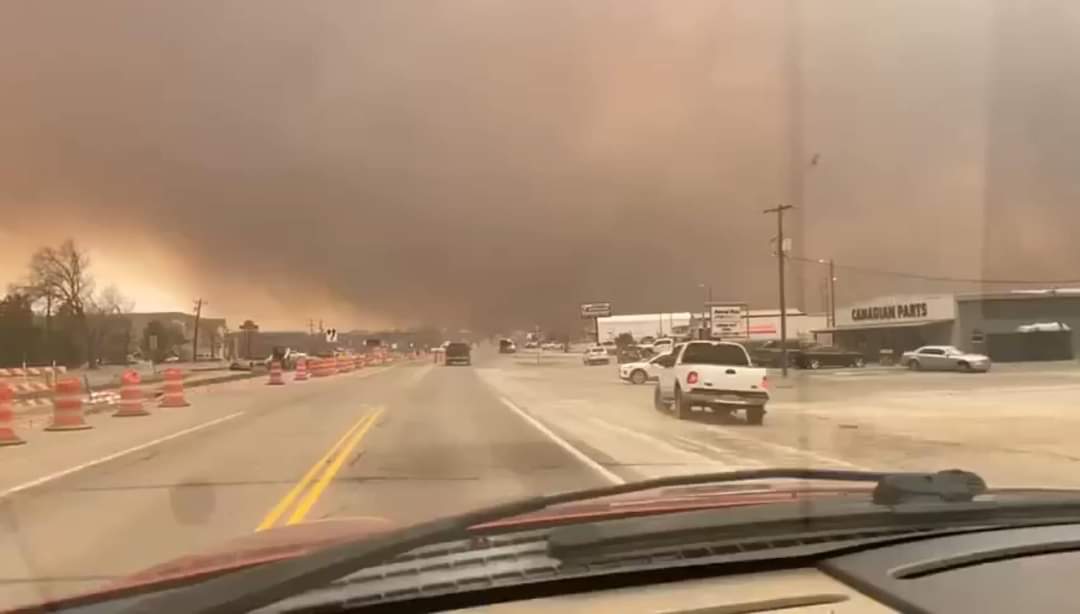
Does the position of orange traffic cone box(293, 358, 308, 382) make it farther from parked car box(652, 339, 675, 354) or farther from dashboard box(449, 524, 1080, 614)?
dashboard box(449, 524, 1080, 614)

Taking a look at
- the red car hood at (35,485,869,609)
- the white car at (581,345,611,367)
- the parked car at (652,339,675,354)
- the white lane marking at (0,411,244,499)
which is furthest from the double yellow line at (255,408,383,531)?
the white car at (581,345,611,367)

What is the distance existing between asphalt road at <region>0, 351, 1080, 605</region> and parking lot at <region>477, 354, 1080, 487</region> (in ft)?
0.21

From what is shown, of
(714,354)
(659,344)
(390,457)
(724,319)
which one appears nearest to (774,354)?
(659,344)

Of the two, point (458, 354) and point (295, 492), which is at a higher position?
point (458, 354)

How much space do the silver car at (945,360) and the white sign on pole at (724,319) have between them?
59.1 feet

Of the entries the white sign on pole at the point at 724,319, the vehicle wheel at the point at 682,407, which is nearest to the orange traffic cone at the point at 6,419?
the vehicle wheel at the point at 682,407

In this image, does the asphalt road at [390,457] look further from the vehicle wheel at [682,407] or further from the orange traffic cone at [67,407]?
the vehicle wheel at [682,407]

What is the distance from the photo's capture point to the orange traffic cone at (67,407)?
21641 millimetres

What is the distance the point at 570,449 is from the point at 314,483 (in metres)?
5.49

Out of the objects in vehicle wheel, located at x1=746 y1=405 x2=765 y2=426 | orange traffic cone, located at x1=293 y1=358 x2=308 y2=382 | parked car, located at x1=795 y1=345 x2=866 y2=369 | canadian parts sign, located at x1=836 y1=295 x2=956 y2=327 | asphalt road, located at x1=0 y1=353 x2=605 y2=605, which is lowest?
asphalt road, located at x1=0 y1=353 x2=605 y2=605

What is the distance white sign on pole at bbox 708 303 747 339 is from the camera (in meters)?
41.4

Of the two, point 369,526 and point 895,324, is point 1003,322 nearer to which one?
point 895,324

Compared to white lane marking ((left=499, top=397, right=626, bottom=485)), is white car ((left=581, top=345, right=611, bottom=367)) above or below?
above

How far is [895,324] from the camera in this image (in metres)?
71.9
